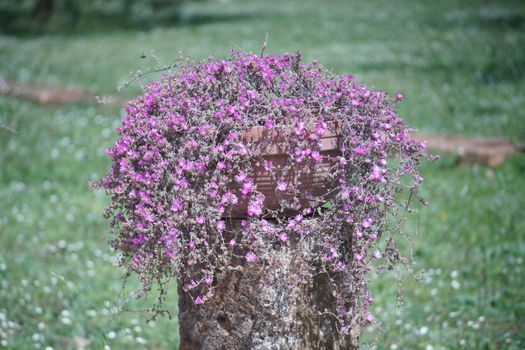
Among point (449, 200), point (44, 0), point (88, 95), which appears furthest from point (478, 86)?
point (44, 0)

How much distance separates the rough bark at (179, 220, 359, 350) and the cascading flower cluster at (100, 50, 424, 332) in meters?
0.06

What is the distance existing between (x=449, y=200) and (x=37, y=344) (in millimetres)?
4921

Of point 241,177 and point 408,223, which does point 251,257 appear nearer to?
point 241,177

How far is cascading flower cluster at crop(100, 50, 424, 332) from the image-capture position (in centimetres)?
352

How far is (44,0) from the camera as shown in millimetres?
26625

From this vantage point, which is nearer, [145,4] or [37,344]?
[37,344]

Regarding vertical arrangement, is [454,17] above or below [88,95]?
above

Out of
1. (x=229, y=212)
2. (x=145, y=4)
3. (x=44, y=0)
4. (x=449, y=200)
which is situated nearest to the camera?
(x=229, y=212)

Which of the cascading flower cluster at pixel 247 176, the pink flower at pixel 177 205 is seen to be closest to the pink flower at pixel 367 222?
the cascading flower cluster at pixel 247 176

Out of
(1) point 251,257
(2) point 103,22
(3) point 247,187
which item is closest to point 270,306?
(1) point 251,257

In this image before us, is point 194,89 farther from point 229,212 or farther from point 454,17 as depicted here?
point 454,17

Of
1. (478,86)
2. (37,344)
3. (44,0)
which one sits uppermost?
(44,0)

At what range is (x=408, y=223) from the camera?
810 centimetres

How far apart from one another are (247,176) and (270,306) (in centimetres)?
61
